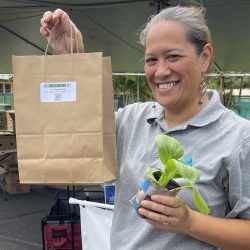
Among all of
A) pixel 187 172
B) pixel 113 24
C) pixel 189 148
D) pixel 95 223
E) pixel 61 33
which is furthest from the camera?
pixel 113 24

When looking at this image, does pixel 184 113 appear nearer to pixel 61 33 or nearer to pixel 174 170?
pixel 174 170

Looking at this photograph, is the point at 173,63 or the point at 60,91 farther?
the point at 60,91

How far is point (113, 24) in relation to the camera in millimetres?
4824

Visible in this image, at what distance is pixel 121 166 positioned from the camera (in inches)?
50.2

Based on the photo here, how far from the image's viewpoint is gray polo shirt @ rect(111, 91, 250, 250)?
106 centimetres

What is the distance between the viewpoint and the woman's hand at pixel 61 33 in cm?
132

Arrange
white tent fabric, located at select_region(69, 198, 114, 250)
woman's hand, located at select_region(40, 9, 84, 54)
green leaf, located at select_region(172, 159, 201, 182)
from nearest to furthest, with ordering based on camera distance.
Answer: green leaf, located at select_region(172, 159, 201, 182), woman's hand, located at select_region(40, 9, 84, 54), white tent fabric, located at select_region(69, 198, 114, 250)

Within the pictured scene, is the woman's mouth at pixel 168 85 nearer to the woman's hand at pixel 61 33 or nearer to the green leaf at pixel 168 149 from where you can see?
the green leaf at pixel 168 149

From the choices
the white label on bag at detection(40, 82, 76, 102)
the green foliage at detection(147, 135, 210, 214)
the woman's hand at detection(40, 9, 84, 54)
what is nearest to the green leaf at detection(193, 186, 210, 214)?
the green foliage at detection(147, 135, 210, 214)

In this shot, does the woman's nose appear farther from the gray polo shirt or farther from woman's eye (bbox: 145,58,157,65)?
the gray polo shirt

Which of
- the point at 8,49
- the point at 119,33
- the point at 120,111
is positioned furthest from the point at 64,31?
the point at 8,49

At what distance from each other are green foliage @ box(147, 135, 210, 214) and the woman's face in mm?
225

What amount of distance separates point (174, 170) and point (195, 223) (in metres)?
0.19

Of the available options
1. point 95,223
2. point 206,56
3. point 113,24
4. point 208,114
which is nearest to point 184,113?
point 208,114
